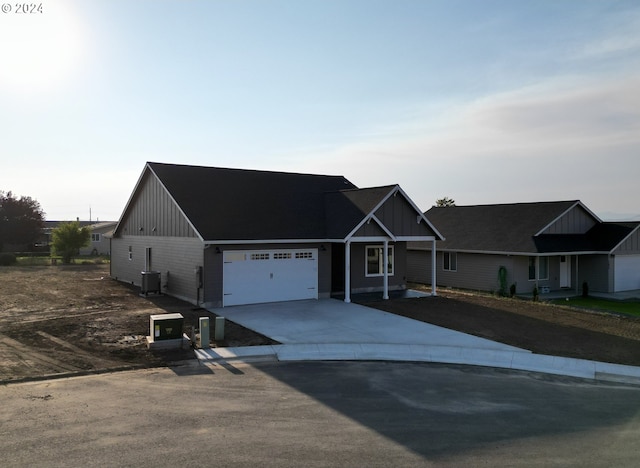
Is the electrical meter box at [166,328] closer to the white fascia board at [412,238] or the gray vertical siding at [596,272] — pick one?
the white fascia board at [412,238]

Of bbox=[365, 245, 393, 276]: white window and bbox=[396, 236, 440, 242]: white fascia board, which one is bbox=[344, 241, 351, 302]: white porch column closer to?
bbox=[365, 245, 393, 276]: white window

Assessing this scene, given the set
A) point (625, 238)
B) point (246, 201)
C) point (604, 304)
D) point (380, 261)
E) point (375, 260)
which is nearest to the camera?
point (246, 201)

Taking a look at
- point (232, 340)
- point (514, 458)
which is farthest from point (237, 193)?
point (514, 458)

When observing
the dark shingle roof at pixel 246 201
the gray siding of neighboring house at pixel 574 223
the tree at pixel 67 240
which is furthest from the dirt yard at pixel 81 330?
the tree at pixel 67 240

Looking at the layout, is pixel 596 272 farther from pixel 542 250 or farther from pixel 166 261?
pixel 166 261

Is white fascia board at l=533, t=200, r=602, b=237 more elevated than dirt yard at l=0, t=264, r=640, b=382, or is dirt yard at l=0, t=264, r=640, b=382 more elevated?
white fascia board at l=533, t=200, r=602, b=237

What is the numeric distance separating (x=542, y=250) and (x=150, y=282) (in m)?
19.0

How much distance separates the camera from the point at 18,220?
53500 millimetres

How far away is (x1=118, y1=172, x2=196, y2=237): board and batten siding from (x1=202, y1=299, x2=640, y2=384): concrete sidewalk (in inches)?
214

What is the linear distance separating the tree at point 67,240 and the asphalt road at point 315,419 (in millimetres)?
39181

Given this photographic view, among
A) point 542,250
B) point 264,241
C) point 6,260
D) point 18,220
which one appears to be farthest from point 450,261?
point 18,220

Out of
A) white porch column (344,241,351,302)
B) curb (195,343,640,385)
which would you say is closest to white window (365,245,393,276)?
white porch column (344,241,351,302)

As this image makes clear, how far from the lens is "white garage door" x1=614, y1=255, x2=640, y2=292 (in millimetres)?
28453

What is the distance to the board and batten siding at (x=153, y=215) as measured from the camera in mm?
21297
